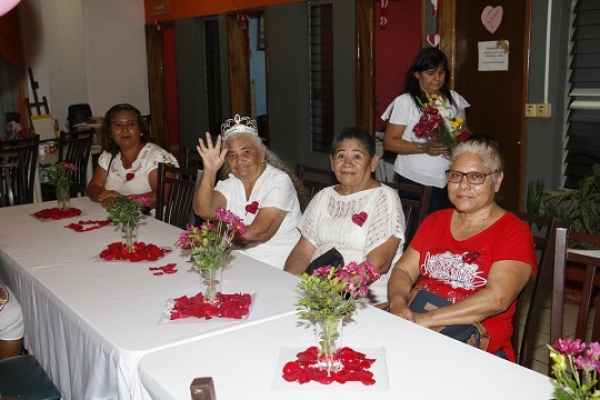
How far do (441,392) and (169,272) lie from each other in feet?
4.29

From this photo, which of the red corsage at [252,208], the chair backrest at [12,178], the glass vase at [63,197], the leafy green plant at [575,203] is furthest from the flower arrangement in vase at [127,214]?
the leafy green plant at [575,203]

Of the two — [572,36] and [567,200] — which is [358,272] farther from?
[572,36]

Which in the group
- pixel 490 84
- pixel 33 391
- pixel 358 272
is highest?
pixel 490 84

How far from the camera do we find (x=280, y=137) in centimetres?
761

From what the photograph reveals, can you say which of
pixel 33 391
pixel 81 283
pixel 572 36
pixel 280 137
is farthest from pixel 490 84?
pixel 33 391

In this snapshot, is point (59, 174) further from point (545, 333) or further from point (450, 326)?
point (545, 333)

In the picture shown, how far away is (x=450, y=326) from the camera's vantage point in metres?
2.10

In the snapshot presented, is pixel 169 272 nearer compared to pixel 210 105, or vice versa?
pixel 169 272

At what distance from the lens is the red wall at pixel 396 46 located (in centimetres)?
809

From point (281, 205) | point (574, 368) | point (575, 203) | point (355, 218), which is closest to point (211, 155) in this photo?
point (281, 205)

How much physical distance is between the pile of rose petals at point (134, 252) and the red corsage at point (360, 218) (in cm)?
80

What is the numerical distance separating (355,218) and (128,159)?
197 cm

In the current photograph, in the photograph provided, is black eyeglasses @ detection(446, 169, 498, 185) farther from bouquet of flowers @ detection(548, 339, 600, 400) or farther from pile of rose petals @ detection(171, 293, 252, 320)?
bouquet of flowers @ detection(548, 339, 600, 400)

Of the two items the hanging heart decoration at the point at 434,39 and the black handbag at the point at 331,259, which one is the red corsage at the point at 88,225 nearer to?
the black handbag at the point at 331,259
